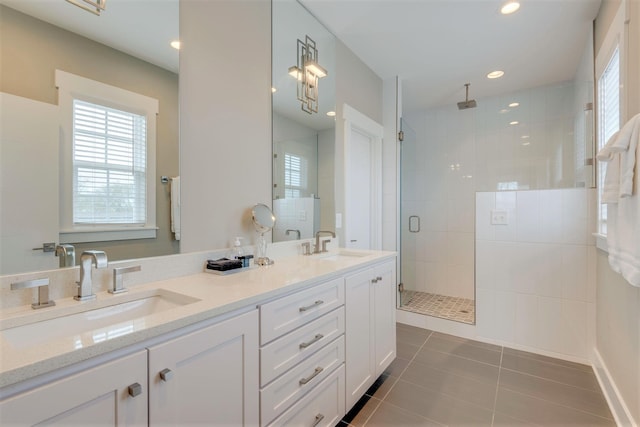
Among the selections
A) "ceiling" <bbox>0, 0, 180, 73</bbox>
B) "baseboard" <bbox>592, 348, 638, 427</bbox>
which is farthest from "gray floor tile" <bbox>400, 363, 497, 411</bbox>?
"ceiling" <bbox>0, 0, 180, 73</bbox>

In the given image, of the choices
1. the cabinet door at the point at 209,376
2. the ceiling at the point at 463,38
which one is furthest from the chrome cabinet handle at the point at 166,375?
the ceiling at the point at 463,38

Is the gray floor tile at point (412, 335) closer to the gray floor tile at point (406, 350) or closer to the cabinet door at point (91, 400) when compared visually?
the gray floor tile at point (406, 350)

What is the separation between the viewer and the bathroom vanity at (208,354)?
65cm

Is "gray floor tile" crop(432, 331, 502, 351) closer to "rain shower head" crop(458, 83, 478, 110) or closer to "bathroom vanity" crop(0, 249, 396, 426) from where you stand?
"bathroom vanity" crop(0, 249, 396, 426)

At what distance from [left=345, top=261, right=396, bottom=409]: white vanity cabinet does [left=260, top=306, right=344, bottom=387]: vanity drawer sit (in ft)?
0.47

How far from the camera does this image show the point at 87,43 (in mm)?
1091

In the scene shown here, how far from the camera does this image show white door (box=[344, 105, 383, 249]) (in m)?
2.70

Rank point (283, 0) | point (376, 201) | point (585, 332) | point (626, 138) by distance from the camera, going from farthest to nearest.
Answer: point (376, 201) → point (585, 332) → point (283, 0) → point (626, 138)

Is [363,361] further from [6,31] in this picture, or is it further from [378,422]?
[6,31]

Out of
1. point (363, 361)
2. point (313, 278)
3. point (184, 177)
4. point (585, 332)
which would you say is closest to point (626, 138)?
point (313, 278)

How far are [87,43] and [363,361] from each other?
2035mm

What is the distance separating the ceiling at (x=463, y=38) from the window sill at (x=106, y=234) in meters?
1.92

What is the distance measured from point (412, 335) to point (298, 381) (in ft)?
6.50

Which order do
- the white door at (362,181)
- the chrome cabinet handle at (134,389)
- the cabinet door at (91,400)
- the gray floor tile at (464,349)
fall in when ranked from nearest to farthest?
1. the cabinet door at (91,400)
2. the chrome cabinet handle at (134,389)
3. the gray floor tile at (464,349)
4. the white door at (362,181)
